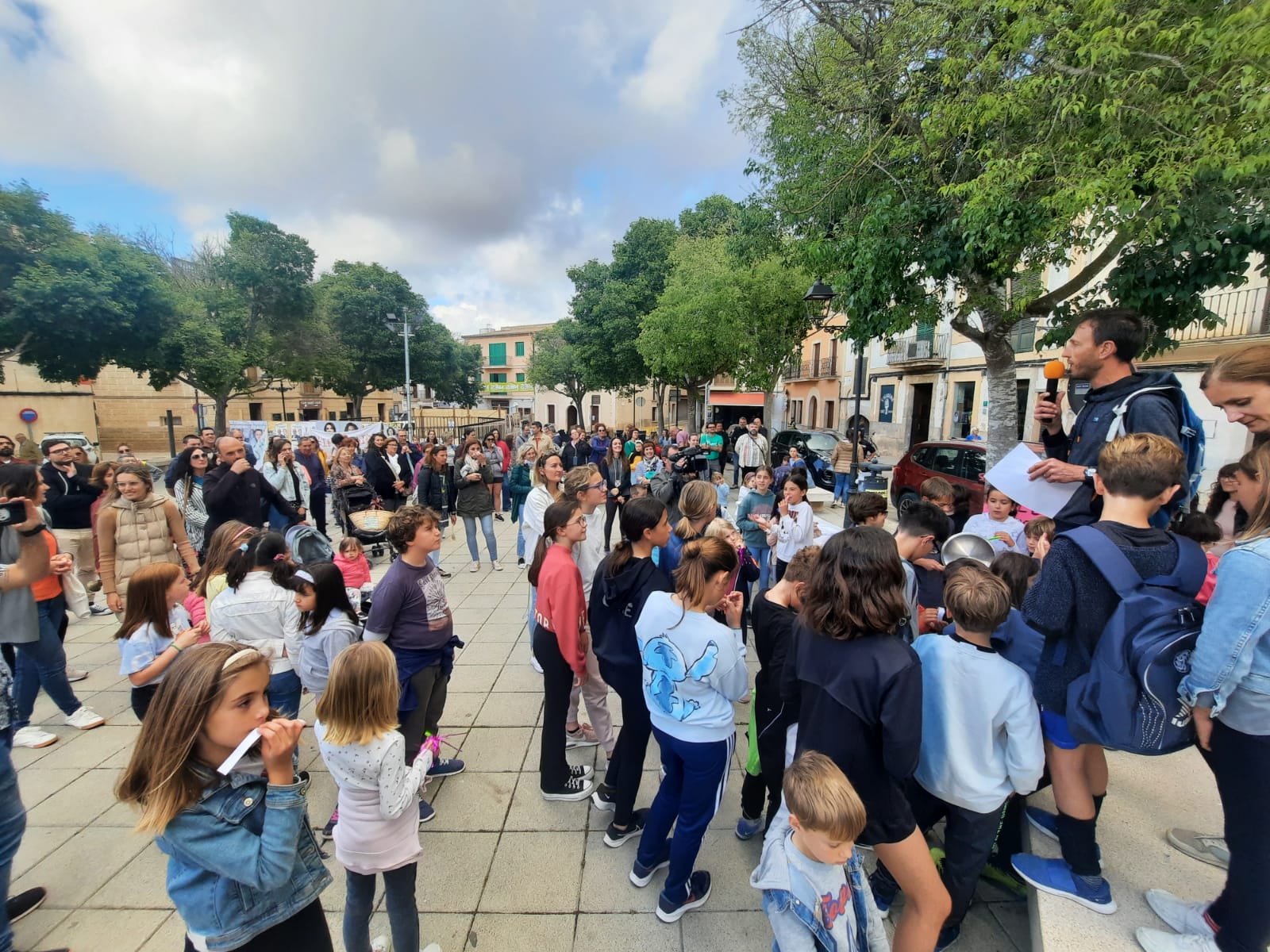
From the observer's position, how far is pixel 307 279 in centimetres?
2880

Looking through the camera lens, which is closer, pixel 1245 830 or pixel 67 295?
pixel 1245 830

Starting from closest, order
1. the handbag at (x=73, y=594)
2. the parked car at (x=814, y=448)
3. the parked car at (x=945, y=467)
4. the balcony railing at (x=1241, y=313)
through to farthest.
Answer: the handbag at (x=73, y=594) → the parked car at (x=945, y=467) → the balcony railing at (x=1241, y=313) → the parked car at (x=814, y=448)

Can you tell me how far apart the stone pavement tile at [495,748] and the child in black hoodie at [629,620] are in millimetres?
952

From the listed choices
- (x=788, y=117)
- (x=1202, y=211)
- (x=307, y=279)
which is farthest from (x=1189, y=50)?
(x=307, y=279)

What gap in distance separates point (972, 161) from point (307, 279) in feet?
105

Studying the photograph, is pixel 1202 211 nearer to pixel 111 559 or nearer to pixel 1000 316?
pixel 1000 316

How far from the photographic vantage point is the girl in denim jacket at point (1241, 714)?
5.08 ft

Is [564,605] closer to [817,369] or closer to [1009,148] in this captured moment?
[1009,148]

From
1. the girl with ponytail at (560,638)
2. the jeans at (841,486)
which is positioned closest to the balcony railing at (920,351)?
the jeans at (841,486)

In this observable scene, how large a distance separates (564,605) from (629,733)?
686mm

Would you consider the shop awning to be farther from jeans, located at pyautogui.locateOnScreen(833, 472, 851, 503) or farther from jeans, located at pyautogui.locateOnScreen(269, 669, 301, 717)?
jeans, located at pyautogui.locateOnScreen(269, 669, 301, 717)

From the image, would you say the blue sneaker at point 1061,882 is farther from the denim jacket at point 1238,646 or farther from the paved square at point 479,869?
the denim jacket at point 1238,646

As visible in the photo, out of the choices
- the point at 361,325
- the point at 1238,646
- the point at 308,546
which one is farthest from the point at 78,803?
the point at 361,325

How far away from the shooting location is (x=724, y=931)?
7.36ft
